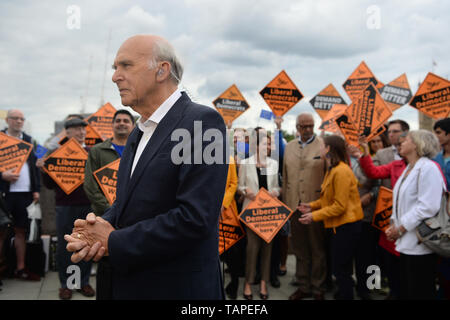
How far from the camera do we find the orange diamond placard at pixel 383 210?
15.3 feet

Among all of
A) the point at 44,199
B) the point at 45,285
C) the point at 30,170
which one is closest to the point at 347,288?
the point at 45,285

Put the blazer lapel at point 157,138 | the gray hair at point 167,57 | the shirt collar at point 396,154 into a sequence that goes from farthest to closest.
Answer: the shirt collar at point 396,154 → the gray hair at point 167,57 → the blazer lapel at point 157,138

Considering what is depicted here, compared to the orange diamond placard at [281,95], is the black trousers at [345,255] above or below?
below

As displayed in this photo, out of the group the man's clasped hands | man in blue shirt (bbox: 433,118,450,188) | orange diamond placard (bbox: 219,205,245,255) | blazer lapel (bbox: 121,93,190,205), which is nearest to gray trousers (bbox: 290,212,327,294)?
orange diamond placard (bbox: 219,205,245,255)

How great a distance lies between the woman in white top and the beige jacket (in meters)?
1.34

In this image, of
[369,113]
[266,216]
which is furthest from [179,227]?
[369,113]

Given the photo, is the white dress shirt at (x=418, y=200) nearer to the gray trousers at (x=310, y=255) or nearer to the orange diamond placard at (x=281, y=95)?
the gray trousers at (x=310, y=255)

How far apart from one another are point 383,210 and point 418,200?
3.82 ft

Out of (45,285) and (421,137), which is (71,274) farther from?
(421,137)

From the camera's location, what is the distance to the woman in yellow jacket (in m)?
4.22

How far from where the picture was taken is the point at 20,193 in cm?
544

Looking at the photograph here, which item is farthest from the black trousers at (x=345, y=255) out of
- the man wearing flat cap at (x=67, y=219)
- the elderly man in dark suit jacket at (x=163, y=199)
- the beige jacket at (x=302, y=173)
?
the man wearing flat cap at (x=67, y=219)

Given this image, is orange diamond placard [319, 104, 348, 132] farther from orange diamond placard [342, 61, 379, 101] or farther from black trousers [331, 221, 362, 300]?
black trousers [331, 221, 362, 300]

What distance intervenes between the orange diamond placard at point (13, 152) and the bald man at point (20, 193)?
0.18m
